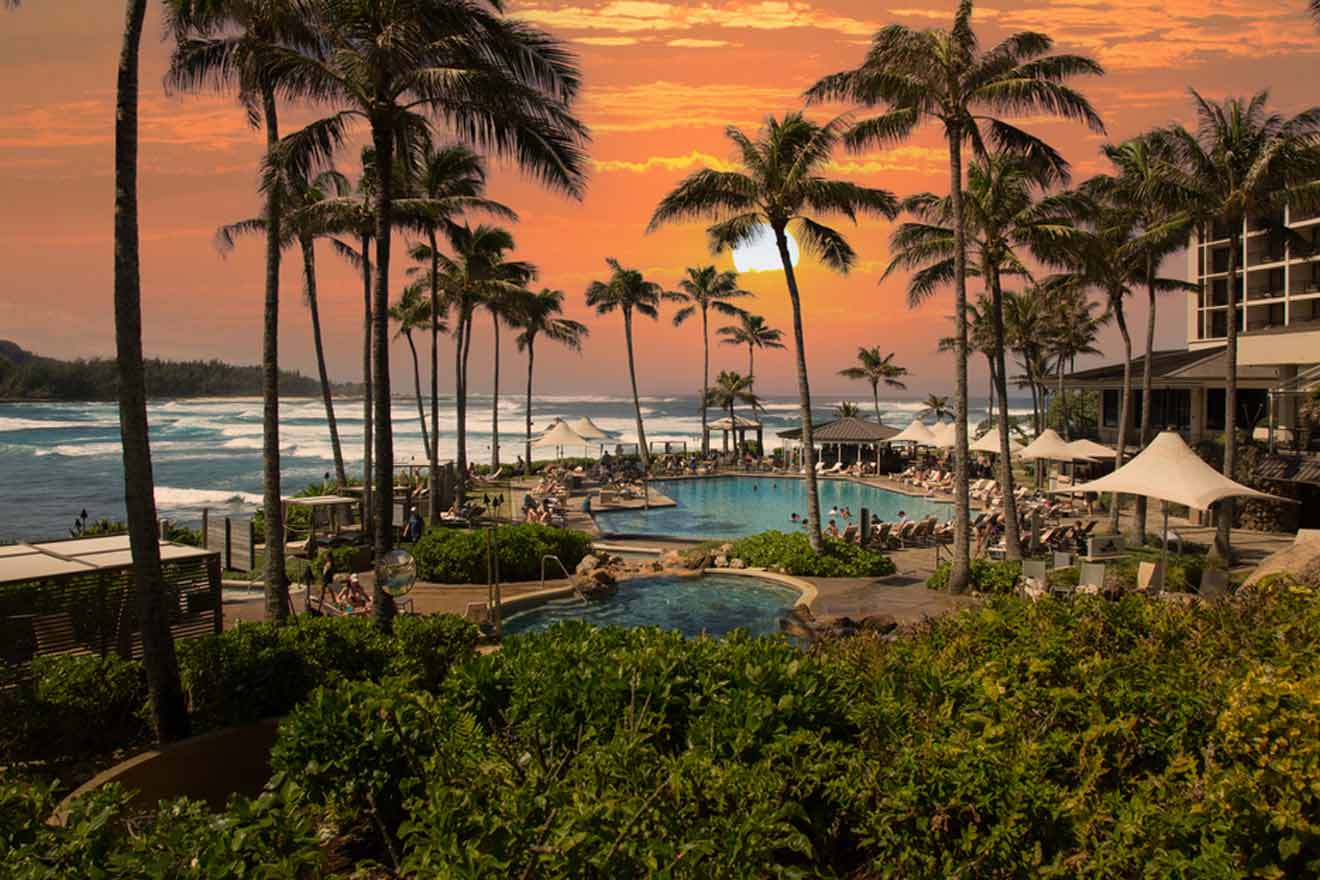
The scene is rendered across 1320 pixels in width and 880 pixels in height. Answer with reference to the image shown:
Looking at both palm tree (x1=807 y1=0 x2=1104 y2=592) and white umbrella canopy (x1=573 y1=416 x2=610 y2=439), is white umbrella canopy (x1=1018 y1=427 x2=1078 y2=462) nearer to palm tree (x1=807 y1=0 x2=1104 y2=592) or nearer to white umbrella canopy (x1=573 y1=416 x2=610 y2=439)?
palm tree (x1=807 y1=0 x2=1104 y2=592)

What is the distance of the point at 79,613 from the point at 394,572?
289 cm

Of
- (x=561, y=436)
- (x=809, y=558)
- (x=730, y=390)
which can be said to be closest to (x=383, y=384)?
(x=809, y=558)

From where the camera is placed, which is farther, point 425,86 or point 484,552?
point 484,552

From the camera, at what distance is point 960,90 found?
1473 centimetres

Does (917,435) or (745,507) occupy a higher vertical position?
(917,435)

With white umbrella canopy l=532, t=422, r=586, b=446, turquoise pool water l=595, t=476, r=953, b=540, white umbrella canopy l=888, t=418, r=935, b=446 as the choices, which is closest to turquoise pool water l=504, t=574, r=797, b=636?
turquoise pool water l=595, t=476, r=953, b=540

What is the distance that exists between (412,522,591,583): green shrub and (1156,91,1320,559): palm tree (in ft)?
44.0

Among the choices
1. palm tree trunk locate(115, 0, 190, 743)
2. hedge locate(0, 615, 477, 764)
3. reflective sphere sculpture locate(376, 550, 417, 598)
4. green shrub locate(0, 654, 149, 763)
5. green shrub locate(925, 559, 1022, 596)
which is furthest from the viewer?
green shrub locate(925, 559, 1022, 596)

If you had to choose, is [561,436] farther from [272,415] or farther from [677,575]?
[272,415]

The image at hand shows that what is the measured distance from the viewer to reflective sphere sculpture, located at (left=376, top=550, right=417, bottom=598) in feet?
28.9

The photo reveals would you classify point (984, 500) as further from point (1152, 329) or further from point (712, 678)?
point (712, 678)

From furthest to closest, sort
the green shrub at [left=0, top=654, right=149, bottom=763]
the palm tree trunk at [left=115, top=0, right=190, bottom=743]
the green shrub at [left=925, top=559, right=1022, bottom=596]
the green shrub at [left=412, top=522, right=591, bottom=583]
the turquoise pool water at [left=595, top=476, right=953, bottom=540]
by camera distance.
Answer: the turquoise pool water at [left=595, top=476, right=953, bottom=540]
the green shrub at [left=412, top=522, right=591, bottom=583]
the green shrub at [left=925, top=559, right=1022, bottom=596]
the palm tree trunk at [left=115, top=0, right=190, bottom=743]
the green shrub at [left=0, top=654, right=149, bottom=763]

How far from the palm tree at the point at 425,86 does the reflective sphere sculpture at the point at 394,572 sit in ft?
1.57

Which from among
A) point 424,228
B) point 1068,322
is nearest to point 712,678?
point 424,228
